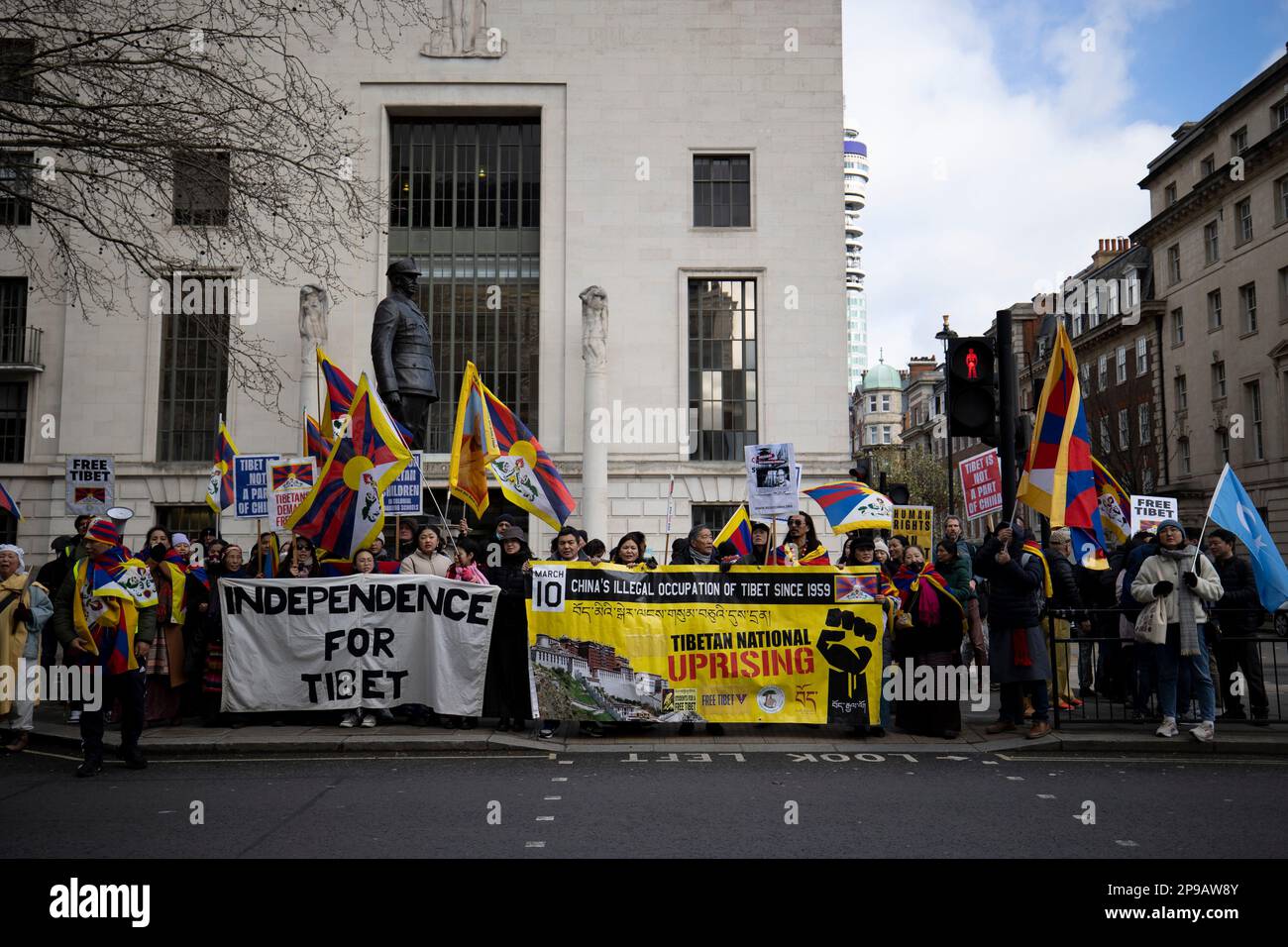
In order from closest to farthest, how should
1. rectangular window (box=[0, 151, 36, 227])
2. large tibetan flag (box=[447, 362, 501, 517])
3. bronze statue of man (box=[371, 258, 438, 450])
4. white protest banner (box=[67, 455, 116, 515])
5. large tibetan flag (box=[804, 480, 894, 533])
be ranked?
rectangular window (box=[0, 151, 36, 227]) → large tibetan flag (box=[447, 362, 501, 517]) → bronze statue of man (box=[371, 258, 438, 450]) → large tibetan flag (box=[804, 480, 894, 533]) → white protest banner (box=[67, 455, 116, 515])

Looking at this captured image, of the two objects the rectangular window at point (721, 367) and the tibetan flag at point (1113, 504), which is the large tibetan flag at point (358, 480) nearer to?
the tibetan flag at point (1113, 504)

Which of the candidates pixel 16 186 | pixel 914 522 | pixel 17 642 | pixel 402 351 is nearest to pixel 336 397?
pixel 402 351

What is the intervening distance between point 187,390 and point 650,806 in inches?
929

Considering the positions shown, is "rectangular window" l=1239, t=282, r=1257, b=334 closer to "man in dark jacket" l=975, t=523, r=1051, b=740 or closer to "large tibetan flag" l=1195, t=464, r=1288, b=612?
"large tibetan flag" l=1195, t=464, r=1288, b=612

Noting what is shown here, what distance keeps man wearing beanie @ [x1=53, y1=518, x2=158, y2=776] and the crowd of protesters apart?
2cm

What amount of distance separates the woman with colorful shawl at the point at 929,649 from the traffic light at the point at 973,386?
63.9 inches

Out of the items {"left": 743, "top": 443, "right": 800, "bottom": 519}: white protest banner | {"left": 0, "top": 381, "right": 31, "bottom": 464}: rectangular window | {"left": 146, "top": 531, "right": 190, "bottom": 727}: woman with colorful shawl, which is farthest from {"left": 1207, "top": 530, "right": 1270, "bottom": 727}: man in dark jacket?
{"left": 0, "top": 381, "right": 31, "bottom": 464}: rectangular window

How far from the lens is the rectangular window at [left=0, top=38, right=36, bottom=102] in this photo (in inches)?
384

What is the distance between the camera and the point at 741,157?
28344mm

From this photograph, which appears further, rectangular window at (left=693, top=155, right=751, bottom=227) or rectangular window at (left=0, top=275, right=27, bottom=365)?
rectangular window at (left=693, top=155, right=751, bottom=227)

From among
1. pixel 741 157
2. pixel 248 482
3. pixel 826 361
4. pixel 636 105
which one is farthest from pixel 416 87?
pixel 248 482

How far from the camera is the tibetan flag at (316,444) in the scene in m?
14.0

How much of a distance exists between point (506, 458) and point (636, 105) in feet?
59.5

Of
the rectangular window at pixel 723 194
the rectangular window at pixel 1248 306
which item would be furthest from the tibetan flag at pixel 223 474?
the rectangular window at pixel 1248 306
